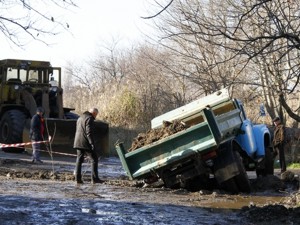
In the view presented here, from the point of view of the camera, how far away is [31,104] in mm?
21312

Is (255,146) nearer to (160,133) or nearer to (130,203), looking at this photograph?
(160,133)

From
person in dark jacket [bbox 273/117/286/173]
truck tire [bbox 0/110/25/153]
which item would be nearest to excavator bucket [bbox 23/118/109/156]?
truck tire [bbox 0/110/25/153]

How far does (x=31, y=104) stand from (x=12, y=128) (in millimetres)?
1302

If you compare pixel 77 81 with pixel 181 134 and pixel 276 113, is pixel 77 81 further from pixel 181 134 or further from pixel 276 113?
pixel 181 134

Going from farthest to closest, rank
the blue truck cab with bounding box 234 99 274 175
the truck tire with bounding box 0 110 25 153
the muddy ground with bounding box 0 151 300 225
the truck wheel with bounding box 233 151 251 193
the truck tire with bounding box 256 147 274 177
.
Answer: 1. the truck tire with bounding box 0 110 25 153
2. the truck tire with bounding box 256 147 274 177
3. the blue truck cab with bounding box 234 99 274 175
4. the truck wheel with bounding box 233 151 251 193
5. the muddy ground with bounding box 0 151 300 225

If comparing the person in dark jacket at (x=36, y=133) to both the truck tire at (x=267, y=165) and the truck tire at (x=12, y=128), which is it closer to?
the truck tire at (x=12, y=128)

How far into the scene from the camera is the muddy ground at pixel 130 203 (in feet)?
26.2

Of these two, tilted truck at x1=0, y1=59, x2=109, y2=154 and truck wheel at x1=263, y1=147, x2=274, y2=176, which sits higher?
tilted truck at x1=0, y1=59, x2=109, y2=154

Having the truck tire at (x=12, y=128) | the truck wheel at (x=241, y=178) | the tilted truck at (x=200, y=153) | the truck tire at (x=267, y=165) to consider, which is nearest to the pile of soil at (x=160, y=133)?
the tilted truck at (x=200, y=153)

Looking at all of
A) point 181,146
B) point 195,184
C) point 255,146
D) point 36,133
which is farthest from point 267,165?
point 36,133

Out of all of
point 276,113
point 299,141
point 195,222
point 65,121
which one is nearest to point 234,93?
point 276,113

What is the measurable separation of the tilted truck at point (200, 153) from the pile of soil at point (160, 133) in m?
0.21

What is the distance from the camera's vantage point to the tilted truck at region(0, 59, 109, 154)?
20.0 meters

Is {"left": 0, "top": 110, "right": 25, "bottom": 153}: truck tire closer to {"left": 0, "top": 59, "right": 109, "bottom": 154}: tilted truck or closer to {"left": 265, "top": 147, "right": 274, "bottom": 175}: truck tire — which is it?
{"left": 0, "top": 59, "right": 109, "bottom": 154}: tilted truck
